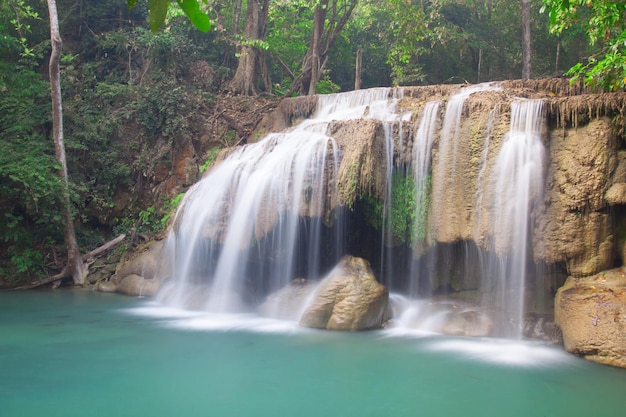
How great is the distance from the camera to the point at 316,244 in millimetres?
10031

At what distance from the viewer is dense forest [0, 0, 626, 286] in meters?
13.1

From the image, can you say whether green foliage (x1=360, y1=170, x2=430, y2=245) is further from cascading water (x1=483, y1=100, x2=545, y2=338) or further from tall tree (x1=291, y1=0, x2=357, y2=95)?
tall tree (x1=291, y1=0, x2=357, y2=95)

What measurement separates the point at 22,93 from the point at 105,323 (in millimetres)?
7741

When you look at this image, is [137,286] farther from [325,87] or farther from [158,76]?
[325,87]

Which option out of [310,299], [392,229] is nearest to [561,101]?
[392,229]

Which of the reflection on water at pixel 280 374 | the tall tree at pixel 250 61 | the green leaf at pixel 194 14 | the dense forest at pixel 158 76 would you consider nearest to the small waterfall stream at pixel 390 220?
the reflection on water at pixel 280 374

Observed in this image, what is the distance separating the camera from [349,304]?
340 inches

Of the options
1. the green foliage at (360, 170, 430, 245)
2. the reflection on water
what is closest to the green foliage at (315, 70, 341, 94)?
the green foliage at (360, 170, 430, 245)

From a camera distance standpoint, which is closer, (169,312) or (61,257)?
(169,312)

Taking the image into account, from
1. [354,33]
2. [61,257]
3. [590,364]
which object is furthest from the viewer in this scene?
[354,33]

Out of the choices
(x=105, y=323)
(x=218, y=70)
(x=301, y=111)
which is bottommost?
(x=105, y=323)

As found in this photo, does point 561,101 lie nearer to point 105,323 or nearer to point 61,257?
point 105,323

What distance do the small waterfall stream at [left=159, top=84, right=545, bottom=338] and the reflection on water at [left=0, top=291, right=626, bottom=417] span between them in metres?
1.34

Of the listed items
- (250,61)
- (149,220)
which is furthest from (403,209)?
(250,61)
